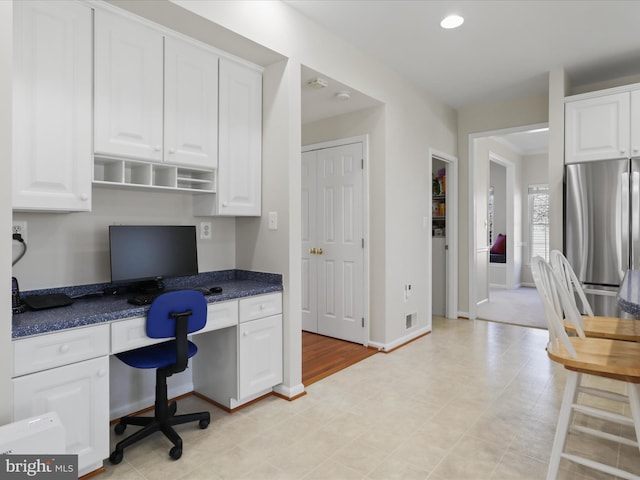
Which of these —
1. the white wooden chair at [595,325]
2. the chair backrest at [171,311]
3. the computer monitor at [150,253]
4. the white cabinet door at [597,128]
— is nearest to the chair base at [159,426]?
the chair backrest at [171,311]

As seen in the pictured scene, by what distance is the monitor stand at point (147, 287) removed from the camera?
2.43m

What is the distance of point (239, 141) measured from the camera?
9.12 feet

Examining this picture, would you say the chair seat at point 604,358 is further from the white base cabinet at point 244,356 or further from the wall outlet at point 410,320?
the wall outlet at point 410,320

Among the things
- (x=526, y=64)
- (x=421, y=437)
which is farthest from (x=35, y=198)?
(x=526, y=64)

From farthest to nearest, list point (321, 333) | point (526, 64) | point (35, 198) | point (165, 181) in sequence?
point (321, 333) < point (526, 64) < point (165, 181) < point (35, 198)

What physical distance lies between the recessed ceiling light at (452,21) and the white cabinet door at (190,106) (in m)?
1.74

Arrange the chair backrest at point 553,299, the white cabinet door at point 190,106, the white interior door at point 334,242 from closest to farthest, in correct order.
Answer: the chair backrest at point 553,299 → the white cabinet door at point 190,106 → the white interior door at point 334,242

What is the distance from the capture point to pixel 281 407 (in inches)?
104

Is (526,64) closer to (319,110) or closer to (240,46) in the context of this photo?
(319,110)

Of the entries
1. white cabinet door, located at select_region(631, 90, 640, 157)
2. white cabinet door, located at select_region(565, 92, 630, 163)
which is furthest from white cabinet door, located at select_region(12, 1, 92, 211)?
white cabinet door, located at select_region(631, 90, 640, 157)

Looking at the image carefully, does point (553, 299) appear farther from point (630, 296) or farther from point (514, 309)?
point (514, 309)

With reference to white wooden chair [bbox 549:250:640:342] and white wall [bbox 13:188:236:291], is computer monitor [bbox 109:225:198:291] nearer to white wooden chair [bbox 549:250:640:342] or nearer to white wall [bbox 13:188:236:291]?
white wall [bbox 13:188:236:291]

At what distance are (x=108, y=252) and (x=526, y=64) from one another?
3.92 meters

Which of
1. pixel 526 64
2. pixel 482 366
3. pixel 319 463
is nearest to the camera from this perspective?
pixel 319 463
